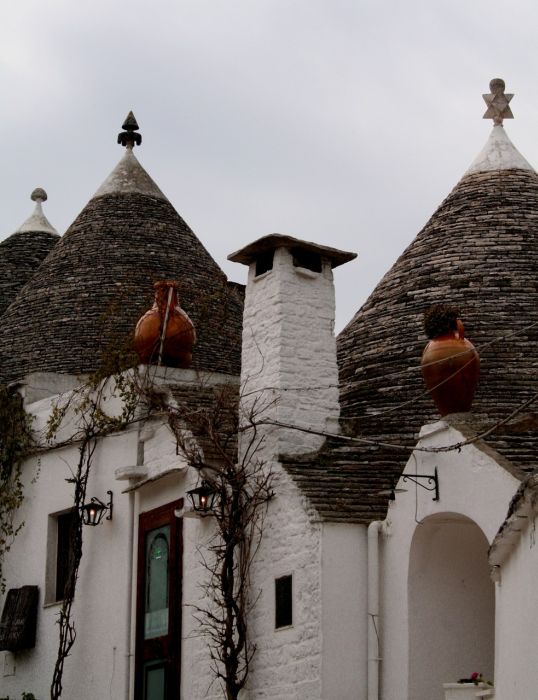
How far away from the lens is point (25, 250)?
2791 centimetres

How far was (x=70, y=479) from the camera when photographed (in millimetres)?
19859

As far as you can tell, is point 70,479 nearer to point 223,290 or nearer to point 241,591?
point 241,591

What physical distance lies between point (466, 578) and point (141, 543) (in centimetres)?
424

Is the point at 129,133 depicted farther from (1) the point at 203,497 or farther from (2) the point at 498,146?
(1) the point at 203,497

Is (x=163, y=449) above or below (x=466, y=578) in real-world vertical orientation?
above

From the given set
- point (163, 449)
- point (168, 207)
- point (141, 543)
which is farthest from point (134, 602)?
point (168, 207)

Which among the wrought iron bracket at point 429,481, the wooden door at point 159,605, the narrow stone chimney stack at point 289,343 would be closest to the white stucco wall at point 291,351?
the narrow stone chimney stack at point 289,343

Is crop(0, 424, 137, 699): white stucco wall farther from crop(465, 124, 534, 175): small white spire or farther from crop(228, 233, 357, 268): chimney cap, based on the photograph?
crop(465, 124, 534, 175): small white spire

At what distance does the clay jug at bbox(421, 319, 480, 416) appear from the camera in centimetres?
1650

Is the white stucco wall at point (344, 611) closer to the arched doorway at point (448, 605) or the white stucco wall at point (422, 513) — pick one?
the white stucco wall at point (422, 513)

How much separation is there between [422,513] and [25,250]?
13.8 meters

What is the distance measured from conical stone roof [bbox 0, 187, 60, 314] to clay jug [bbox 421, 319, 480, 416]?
1168 centimetres

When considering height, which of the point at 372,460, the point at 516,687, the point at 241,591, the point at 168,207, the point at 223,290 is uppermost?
the point at 168,207

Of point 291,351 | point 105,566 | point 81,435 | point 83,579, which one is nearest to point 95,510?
point 105,566
